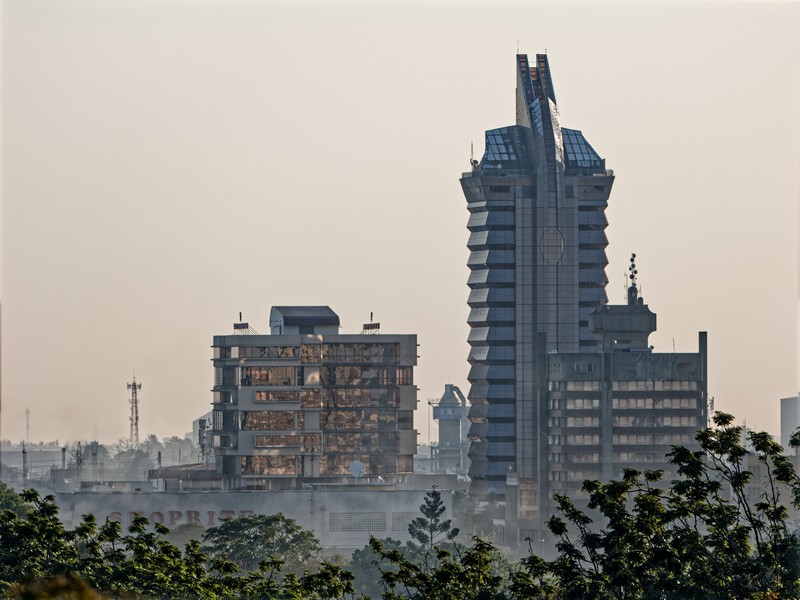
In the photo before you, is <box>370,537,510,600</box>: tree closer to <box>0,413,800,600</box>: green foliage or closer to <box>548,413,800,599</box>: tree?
Result: <box>0,413,800,600</box>: green foliage

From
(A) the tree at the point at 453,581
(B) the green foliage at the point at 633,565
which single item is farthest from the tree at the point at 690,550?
(A) the tree at the point at 453,581

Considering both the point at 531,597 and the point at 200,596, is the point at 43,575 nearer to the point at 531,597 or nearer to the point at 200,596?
the point at 200,596

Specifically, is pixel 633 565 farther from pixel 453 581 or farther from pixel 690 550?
pixel 453 581

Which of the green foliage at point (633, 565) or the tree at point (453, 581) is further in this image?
the tree at point (453, 581)

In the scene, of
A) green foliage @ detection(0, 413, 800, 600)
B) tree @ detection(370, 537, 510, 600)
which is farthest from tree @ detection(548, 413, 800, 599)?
tree @ detection(370, 537, 510, 600)

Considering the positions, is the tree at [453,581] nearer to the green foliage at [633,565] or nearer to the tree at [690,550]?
the green foliage at [633,565]

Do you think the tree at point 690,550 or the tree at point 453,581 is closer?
the tree at point 690,550

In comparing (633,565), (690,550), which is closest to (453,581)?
(633,565)

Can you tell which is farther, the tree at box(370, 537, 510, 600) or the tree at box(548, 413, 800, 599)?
the tree at box(370, 537, 510, 600)

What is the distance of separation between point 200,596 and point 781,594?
32.7 meters

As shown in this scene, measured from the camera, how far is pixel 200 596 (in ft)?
386

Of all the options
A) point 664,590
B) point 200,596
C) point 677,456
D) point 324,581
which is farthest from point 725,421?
point 200,596

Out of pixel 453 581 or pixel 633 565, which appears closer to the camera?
pixel 633 565

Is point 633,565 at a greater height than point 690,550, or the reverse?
point 690,550
